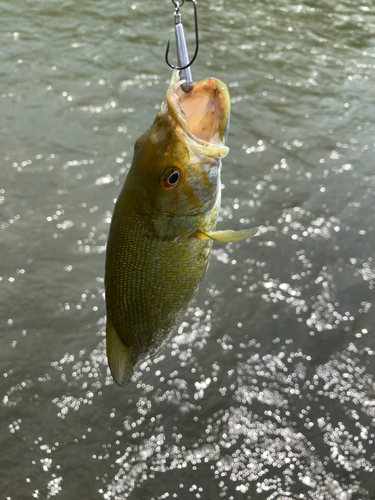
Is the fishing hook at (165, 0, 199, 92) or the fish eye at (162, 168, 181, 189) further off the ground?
the fishing hook at (165, 0, 199, 92)

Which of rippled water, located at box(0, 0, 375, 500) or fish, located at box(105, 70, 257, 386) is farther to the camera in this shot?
rippled water, located at box(0, 0, 375, 500)

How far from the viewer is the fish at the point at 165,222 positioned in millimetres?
1568

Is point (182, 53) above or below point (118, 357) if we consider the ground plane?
above

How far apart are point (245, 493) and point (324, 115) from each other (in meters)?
5.38

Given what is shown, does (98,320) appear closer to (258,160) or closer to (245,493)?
(245,493)

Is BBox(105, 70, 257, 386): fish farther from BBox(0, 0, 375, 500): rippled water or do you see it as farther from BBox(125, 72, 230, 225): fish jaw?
BBox(0, 0, 375, 500): rippled water

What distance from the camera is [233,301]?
14.8ft

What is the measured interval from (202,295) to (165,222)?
2.91m

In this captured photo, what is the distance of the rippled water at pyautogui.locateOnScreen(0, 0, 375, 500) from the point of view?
3449 mm

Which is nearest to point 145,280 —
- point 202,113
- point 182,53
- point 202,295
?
point 202,113

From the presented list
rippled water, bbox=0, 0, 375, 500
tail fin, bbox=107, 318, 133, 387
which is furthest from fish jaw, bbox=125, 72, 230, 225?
rippled water, bbox=0, 0, 375, 500

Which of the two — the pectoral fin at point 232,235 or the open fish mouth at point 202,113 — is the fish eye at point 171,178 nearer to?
the open fish mouth at point 202,113

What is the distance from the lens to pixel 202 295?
4527 millimetres

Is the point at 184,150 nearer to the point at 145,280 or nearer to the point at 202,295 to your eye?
the point at 145,280
